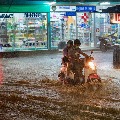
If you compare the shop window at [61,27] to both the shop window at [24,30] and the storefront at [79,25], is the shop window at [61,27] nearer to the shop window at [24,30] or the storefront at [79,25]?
the storefront at [79,25]

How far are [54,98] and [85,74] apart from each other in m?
2.31

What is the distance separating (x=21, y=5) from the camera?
102 ft

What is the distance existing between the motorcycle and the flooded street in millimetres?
243

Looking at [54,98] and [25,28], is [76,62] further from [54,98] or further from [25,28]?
[25,28]

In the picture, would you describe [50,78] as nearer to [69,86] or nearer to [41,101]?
[69,86]

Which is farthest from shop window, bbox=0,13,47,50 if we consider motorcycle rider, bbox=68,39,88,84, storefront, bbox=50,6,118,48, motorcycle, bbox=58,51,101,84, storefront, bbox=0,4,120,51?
motorcycle rider, bbox=68,39,88,84

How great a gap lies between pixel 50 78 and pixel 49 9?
51.9 feet

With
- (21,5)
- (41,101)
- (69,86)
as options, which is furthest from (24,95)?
(21,5)

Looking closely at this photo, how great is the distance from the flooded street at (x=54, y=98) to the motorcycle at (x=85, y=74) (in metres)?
0.24

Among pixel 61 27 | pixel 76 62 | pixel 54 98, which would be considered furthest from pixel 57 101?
pixel 61 27

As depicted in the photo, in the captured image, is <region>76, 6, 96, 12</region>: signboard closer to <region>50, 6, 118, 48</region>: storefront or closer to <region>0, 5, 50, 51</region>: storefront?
<region>50, 6, 118, 48</region>: storefront

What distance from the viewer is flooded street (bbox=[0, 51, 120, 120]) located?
1003 cm

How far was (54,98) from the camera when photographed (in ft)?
40.4

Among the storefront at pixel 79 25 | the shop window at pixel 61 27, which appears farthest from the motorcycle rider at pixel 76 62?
the shop window at pixel 61 27
